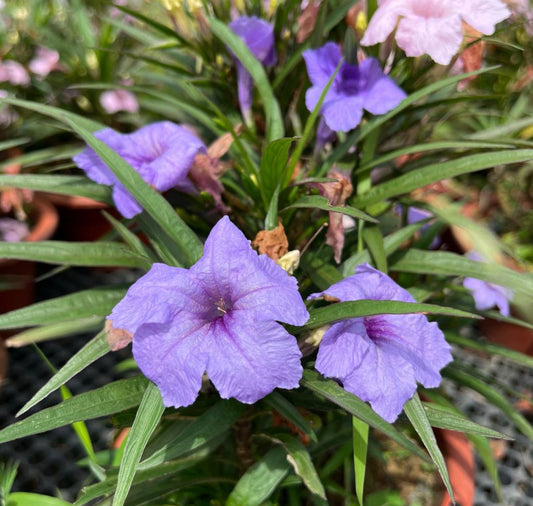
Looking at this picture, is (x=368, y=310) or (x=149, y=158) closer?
(x=368, y=310)

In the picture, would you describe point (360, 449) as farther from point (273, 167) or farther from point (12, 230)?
point (12, 230)

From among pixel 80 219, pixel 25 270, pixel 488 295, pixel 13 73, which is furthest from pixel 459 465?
pixel 13 73

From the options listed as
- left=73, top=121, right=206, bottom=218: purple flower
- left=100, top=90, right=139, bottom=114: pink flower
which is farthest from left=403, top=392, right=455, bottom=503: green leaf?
left=100, top=90, right=139, bottom=114: pink flower

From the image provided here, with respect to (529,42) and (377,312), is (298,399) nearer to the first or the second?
(377,312)

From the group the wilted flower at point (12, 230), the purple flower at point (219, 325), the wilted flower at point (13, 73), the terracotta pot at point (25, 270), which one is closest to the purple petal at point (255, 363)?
the purple flower at point (219, 325)

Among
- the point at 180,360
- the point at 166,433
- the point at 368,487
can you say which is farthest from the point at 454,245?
the point at 180,360

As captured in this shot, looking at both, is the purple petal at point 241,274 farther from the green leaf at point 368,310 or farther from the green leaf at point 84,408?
the green leaf at point 84,408
